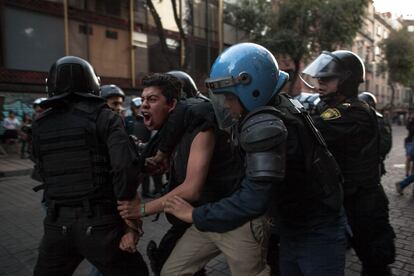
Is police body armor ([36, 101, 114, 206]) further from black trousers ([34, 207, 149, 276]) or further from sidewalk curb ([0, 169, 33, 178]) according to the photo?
sidewalk curb ([0, 169, 33, 178])

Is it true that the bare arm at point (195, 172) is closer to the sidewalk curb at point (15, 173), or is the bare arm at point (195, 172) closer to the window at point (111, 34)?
the sidewalk curb at point (15, 173)

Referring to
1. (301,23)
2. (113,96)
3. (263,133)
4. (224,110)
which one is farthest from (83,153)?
(301,23)

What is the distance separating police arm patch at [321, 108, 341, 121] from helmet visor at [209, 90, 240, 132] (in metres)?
0.95

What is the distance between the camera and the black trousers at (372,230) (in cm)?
259

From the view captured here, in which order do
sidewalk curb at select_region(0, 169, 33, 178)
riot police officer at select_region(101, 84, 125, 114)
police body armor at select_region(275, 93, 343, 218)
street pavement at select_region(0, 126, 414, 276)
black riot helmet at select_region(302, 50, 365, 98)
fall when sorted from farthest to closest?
sidewalk curb at select_region(0, 169, 33, 178)
riot police officer at select_region(101, 84, 125, 114)
street pavement at select_region(0, 126, 414, 276)
black riot helmet at select_region(302, 50, 365, 98)
police body armor at select_region(275, 93, 343, 218)


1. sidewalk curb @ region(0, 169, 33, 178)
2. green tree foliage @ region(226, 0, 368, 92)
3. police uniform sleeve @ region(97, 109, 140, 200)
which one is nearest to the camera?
police uniform sleeve @ region(97, 109, 140, 200)

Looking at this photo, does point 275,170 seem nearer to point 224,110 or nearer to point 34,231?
point 224,110

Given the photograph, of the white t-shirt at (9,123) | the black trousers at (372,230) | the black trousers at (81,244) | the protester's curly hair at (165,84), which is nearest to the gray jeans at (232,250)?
the black trousers at (81,244)

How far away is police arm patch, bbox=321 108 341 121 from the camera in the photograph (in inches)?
101

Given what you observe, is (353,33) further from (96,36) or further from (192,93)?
(192,93)

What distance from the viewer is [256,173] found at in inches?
57.7

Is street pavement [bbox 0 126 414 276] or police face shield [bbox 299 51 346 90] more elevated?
police face shield [bbox 299 51 346 90]

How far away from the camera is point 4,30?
491 inches

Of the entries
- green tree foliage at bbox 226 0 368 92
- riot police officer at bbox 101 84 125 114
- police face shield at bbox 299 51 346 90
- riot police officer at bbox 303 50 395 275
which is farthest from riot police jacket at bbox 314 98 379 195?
green tree foliage at bbox 226 0 368 92
